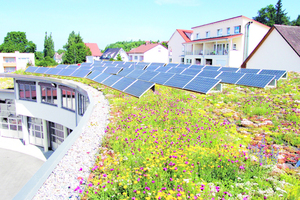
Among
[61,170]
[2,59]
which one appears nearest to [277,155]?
[61,170]

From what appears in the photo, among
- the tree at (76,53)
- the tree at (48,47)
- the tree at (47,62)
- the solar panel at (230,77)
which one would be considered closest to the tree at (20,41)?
the tree at (48,47)

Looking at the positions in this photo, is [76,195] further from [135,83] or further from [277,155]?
[135,83]

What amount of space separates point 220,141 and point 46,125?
21.2 metres

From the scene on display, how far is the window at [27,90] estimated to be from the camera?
2362 centimetres

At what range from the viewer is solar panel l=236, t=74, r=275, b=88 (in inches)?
568

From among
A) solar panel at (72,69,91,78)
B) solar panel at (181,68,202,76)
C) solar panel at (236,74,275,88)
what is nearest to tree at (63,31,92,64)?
solar panel at (72,69,91,78)

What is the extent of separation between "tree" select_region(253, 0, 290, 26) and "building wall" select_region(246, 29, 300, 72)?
55.7m

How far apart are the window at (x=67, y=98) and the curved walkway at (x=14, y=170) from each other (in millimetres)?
6658

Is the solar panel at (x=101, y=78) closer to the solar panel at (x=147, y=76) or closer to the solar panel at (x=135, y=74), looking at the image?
the solar panel at (x=135, y=74)

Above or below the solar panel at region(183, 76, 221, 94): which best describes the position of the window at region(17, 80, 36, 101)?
below

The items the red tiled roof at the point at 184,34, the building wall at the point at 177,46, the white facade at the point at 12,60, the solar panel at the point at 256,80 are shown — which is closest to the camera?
the solar panel at the point at 256,80

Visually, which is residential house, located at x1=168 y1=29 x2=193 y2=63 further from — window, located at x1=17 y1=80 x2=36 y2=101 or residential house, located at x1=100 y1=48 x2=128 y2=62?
window, located at x1=17 y1=80 x2=36 y2=101

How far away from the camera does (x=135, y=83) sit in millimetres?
14734

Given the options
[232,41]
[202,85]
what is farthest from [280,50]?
[202,85]
